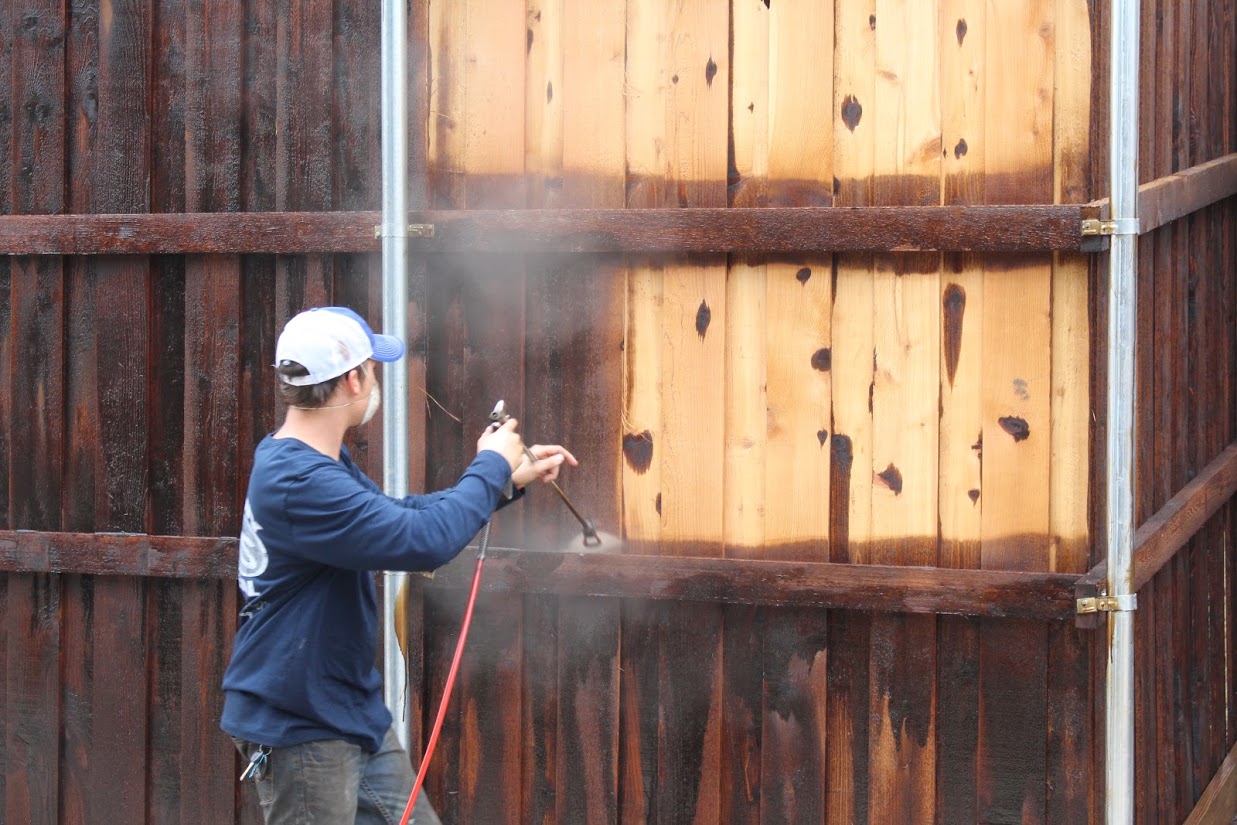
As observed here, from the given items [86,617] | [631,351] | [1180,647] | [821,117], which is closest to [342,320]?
[631,351]

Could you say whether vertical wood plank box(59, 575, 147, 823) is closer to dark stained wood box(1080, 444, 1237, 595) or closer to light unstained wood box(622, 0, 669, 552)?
light unstained wood box(622, 0, 669, 552)

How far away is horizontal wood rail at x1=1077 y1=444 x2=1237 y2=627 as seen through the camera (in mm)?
3854

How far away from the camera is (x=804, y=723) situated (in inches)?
162

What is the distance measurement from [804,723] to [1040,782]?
65 cm

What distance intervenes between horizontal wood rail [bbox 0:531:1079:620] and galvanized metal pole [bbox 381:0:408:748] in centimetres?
36

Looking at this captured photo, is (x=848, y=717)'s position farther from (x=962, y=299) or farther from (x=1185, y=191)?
(x=1185, y=191)

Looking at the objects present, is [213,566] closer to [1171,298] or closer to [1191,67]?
[1171,298]

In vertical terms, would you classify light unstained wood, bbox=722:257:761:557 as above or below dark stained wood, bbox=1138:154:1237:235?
below

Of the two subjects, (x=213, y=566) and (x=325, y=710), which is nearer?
(x=325, y=710)

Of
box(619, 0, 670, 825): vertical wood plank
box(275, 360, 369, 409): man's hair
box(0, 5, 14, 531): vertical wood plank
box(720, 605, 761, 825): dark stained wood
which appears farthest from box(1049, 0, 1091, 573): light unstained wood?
box(0, 5, 14, 531): vertical wood plank

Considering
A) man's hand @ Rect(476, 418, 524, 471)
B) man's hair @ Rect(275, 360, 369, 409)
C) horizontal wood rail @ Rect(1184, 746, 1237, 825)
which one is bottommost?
horizontal wood rail @ Rect(1184, 746, 1237, 825)

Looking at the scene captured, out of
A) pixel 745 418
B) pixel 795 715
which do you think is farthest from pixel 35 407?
pixel 795 715

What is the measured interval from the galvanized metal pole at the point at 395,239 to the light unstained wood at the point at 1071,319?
6.07 feet

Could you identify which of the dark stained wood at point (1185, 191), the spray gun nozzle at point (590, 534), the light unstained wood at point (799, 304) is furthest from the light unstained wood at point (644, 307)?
the dark stained wood at point (1185, 191)
